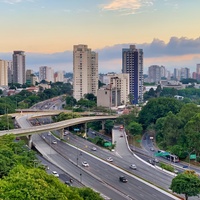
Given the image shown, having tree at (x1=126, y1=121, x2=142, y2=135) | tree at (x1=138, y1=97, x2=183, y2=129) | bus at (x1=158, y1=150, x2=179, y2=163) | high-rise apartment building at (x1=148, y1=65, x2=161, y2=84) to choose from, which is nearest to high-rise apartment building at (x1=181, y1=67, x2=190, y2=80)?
high-rise apartment building at (x1=148, y1=65, x2=161, y2=84)

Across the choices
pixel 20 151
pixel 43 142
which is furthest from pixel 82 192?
pixel 43 142

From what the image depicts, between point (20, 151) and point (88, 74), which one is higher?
point (88, 74)

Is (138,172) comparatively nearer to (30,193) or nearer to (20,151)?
(20,151)

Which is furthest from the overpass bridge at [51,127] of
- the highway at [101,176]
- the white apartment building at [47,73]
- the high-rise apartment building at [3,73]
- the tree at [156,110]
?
the white apartment building at [47,73]

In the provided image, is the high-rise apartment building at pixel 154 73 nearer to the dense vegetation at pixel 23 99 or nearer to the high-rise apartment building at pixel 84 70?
the dense vegetation at pixel 23 99

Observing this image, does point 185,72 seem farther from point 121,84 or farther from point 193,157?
point 193,157

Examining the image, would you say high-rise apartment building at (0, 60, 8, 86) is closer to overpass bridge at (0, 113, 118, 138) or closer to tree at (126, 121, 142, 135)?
overpass bridge at (0, 113, 118, 138)
